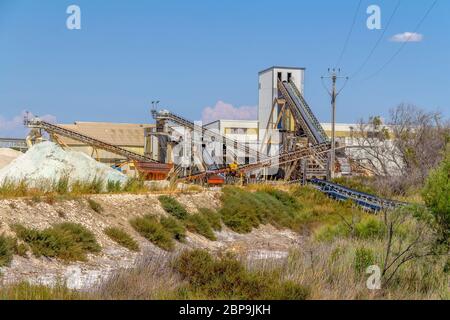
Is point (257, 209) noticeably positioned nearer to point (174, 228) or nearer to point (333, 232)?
point (174, 228)

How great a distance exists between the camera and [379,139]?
174 feet

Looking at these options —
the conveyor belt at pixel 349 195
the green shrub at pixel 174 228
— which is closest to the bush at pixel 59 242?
the green shrub at pixel 174 228

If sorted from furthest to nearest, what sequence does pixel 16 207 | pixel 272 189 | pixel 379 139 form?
pixel 379 139
pixel 272 189
pixel 16 207

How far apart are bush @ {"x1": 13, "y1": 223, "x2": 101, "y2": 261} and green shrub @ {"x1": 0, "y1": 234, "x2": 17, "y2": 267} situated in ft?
2.17

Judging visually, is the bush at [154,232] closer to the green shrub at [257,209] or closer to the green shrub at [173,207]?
the green shrub at [173,207]

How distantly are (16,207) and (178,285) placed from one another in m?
10.7

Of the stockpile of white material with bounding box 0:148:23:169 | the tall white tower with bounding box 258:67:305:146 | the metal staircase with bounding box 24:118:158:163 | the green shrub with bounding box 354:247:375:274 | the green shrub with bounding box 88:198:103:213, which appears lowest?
the green shrub with bounding box 354:247:375:274

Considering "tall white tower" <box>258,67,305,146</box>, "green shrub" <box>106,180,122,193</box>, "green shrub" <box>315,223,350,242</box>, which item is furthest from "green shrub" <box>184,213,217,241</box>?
"tall white tower" <box>258,67,305,146</box>

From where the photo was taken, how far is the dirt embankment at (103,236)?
1514 centimetres

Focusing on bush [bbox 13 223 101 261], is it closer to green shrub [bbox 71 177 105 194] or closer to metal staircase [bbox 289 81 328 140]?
green shrub [bbox 71 177 105 194]

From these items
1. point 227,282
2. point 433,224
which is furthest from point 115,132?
point 227,282

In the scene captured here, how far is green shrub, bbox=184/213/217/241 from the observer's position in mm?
25500
